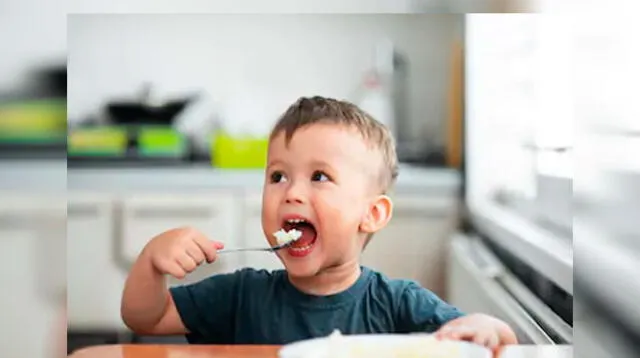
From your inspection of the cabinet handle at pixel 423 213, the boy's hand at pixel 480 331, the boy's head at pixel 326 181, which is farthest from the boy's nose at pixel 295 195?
the boy's hand at pixel 480 331

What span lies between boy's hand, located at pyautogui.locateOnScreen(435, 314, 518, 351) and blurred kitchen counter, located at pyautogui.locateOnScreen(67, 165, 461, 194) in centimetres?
15

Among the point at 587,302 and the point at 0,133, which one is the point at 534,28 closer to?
the point at 587,302

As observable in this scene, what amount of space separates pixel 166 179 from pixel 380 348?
0.30 metres

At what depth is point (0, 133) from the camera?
909 mm

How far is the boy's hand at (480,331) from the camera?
87cm

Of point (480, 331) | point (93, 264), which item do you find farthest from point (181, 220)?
point (480, 331)

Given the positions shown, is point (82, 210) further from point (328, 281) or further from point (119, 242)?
point (328, 281)

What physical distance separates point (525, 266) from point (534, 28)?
27cm

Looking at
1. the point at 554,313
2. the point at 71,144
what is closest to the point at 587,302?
the point at 554,313

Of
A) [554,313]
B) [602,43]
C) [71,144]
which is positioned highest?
[602,43]

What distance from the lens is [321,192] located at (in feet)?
2.82

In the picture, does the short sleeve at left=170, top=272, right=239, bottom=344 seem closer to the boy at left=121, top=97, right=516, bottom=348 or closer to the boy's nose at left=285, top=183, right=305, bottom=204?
the boy at left=121, top=97, right=516, bottom=348

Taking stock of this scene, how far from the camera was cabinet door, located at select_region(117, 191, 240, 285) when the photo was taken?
0.89 m

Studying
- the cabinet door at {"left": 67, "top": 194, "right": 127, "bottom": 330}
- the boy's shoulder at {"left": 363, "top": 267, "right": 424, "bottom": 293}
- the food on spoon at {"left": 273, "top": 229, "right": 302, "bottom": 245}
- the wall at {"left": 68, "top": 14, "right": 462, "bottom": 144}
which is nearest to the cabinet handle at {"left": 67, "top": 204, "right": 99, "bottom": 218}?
the cabinet door at {"left": 67, "top": 194, "right": 127, "bottom": 330}
